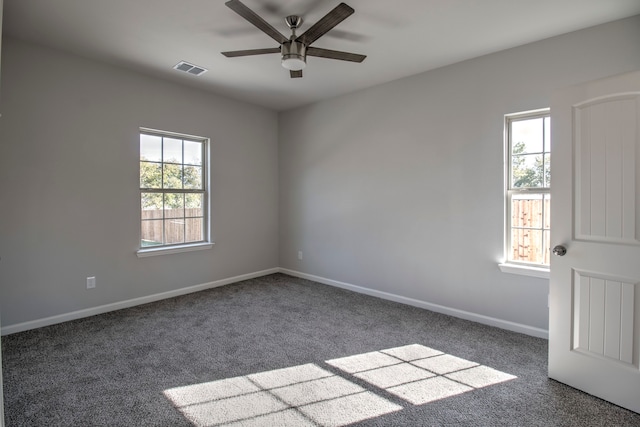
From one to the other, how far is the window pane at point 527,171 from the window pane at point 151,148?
13.0ft

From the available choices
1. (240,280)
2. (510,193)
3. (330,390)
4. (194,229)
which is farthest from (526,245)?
(194,229)

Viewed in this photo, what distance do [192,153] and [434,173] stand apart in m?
3.10

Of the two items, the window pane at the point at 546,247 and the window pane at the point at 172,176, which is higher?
the window pane at the point at 172,176

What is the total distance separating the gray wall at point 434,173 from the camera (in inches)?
119

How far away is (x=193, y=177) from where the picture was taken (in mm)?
4492

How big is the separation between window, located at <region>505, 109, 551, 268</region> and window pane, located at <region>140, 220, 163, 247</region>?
392 centimetres

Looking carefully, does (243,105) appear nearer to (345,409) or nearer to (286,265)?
(286,265)

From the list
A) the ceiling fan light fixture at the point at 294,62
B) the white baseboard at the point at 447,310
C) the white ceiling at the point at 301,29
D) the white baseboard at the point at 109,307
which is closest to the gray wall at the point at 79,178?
the white baseboard at the point at 109,307

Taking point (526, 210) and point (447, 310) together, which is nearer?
point (526, 210)

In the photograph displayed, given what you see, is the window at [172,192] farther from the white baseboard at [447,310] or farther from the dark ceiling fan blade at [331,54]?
the dark ceiling fan blade at [331,54]

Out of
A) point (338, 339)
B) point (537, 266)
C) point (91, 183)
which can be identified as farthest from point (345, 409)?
point (91, 183)

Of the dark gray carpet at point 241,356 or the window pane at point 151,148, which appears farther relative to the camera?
the window pane at point 151,148

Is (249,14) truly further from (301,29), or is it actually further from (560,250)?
(560,250)

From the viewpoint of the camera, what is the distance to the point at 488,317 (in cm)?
335
